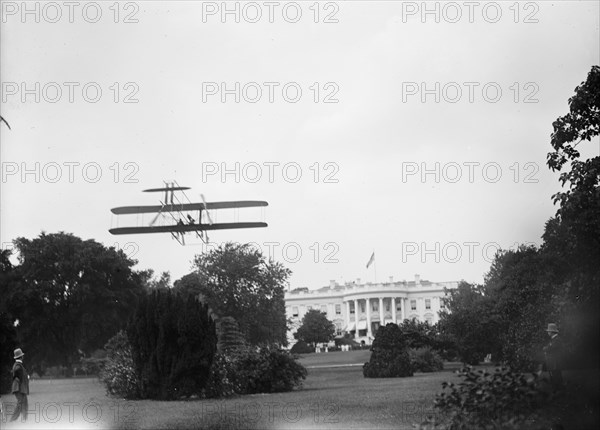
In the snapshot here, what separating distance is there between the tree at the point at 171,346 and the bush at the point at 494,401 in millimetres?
13688

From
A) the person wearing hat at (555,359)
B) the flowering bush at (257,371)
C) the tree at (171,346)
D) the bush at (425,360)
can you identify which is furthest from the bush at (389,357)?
the person wearing hat at (555,359)

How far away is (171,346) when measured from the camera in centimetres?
2272

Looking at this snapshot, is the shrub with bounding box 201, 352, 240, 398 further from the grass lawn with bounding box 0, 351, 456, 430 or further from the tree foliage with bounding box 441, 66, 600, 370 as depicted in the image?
the tree foliage with bounding box 441, 66, 600, 370

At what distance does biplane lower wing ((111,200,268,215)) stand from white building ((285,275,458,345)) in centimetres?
8966

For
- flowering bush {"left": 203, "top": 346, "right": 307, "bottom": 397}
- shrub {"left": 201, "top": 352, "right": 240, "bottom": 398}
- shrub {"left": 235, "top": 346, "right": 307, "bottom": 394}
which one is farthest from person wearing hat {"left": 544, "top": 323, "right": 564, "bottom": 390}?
shrub {"left": 235, "top": 346, "right": 307, "bottom": 394}

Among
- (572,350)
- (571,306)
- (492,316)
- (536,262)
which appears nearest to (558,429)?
(572,350)

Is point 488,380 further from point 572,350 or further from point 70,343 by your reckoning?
point 70,343

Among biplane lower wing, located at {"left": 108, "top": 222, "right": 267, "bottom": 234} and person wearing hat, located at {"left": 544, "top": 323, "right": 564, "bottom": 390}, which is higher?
biplane lower wing, located at {"left": 108, "top": 222, "right": 267, "bottom": 234}

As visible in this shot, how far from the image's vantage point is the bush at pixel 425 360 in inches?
1551

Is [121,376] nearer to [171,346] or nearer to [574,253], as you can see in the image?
[171,346]

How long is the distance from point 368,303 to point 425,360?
96280 mm

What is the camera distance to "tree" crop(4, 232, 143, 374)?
54.5 m

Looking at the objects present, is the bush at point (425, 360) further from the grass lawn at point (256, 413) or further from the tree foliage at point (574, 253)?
the grass lawn at point (256, 413)

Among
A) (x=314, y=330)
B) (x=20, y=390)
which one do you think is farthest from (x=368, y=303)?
(x=20, y=390)
